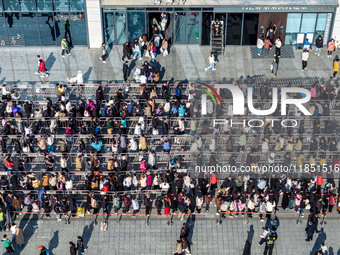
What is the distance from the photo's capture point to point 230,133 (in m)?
37.6

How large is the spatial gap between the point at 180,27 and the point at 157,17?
5.91 feet

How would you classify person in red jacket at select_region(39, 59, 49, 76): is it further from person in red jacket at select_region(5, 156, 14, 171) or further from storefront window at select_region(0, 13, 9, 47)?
person in red jacket at select_region(5, 156, 14, 171)

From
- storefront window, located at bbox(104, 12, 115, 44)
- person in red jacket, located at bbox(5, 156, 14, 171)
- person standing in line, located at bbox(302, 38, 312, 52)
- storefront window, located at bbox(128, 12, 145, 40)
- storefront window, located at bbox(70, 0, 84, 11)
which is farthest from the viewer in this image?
storefront window, located at bbox(104, 12, 115, 44)

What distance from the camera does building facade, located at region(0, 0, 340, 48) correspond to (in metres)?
44.0

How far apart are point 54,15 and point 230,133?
52.8 ft

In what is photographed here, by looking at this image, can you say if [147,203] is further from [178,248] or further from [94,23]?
[94,23]

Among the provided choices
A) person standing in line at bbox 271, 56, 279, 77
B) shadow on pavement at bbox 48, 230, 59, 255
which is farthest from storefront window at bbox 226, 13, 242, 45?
shadow on pavement at bbox 48, 230, 59, 255

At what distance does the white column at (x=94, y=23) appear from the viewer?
4397 centimetres

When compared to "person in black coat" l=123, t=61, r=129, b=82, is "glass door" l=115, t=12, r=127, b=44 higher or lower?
higher

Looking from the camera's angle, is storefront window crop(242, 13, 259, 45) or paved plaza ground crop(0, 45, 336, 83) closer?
paved plaza ground crop(0, 45, 336, 83)

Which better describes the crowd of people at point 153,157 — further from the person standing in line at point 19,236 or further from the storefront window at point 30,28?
the storefront window at point 30,28

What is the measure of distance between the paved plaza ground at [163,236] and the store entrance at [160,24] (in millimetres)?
15168

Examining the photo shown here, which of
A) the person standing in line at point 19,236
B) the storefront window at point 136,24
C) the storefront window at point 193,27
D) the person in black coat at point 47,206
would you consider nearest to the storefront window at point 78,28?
the storefront window at point 136,24

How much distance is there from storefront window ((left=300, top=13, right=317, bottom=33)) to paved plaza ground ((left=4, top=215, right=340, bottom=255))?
15958mm
